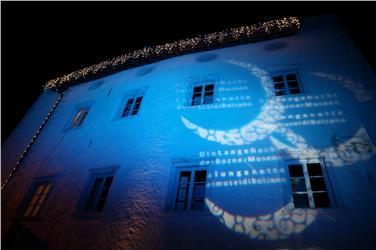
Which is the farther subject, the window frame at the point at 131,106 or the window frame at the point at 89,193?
the window frame at the point at 131,106

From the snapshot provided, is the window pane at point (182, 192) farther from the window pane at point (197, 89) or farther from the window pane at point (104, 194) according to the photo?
the window pane at point (197, 89)

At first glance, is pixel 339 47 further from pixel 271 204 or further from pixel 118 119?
pixel 118 119

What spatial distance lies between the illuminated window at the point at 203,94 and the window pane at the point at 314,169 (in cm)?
386

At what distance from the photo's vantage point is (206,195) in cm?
604

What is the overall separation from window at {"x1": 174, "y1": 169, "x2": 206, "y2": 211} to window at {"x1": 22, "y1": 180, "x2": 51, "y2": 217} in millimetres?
5184

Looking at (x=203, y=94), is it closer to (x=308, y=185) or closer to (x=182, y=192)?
(x=182, y=192)

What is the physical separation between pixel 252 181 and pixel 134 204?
10.8ft

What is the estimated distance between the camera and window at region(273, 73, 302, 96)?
24.9 feet

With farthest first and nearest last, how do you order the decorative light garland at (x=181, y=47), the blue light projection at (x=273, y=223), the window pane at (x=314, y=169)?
the decorative light garland at (x=181, y=47), the window pane at (x=314, y=169), the blue light projection at (x=273, y=223)

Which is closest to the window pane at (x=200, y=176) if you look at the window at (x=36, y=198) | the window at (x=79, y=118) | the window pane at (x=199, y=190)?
the window pane at (x=199, y=190)

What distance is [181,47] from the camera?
10.7 meters

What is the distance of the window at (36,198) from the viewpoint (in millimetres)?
8223

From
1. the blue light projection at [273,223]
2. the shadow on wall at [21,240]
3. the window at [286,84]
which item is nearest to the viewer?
the blue light projection at [273,223]

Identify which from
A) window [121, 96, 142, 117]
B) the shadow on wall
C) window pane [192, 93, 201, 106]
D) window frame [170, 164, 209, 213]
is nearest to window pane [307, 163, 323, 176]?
window frame [170, 164, 209, 213]
